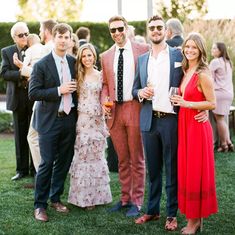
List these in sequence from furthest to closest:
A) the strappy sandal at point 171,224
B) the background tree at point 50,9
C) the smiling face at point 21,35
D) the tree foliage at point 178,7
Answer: the background tree at point 50,9 → the tree foliage at point 178,7 → the smiling face at point 21,35 → the strappy sandal at point 171,224

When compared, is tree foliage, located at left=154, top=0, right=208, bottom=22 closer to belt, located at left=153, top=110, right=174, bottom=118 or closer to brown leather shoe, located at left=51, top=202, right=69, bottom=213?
brown leather shoe, located at left=51, top=202, right=69, bottom=213

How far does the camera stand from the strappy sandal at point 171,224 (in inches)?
216

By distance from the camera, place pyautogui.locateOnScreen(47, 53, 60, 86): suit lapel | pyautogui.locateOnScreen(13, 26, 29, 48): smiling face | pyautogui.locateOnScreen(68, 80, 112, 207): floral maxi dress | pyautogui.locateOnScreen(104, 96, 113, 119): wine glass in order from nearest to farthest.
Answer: pyautogui.locateOnScreen(104, 96, 113, 119): wine glass → pyautogui.locateOnScreen(47, 53, 60, 86): suit lapel → pyautogui.locateOnScreen(68, 80, 112, 207): floral maxi dress → pyautogui.locateOnScreen(13, 26, 29, 48): smiling face

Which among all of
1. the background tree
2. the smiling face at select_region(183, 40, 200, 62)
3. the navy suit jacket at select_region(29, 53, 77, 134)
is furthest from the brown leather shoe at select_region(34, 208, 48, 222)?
the background tree

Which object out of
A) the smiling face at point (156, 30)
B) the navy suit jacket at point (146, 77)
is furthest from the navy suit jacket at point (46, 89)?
the smiling face at point (156, 30)

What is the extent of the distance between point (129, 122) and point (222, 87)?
443cm

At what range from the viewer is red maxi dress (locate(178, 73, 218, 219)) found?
5.17 m

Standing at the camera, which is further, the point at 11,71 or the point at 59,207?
the point at 11,71

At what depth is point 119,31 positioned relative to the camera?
5.82m

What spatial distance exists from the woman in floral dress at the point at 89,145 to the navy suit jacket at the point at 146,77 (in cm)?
61

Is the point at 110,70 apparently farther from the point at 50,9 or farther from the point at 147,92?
the point at 50,9

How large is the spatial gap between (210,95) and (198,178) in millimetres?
748

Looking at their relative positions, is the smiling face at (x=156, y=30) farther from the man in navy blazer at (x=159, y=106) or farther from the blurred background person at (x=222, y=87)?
the blurred background person at (x=222, y=87)

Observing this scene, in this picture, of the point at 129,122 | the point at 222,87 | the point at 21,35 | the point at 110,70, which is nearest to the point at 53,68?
the point at 110,70
